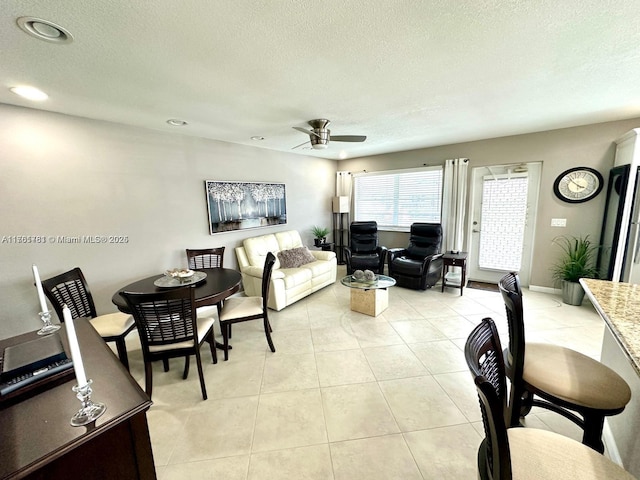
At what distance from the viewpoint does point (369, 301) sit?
3379 mm

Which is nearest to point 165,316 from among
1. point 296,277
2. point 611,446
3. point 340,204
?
point 296,277

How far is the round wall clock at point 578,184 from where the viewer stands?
3.56m

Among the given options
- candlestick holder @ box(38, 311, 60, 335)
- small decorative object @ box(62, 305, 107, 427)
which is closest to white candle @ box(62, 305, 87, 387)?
small decorative object @ box(62, 305, 107, 427)

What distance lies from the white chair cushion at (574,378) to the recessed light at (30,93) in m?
3.90

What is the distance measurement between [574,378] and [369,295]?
216 cm

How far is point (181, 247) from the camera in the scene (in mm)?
3475

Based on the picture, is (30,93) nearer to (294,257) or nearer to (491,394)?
(294,257)

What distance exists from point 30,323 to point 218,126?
2.76m

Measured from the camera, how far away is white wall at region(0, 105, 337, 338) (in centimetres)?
234

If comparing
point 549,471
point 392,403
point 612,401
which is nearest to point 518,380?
point 612,401

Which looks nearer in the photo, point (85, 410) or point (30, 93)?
point (85, 410)

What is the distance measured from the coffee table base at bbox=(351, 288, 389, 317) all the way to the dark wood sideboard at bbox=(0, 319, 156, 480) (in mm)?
2704

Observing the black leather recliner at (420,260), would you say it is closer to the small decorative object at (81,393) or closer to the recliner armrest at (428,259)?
the recliner armrest at (428,259)

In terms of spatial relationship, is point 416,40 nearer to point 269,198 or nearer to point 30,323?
point 269,198
